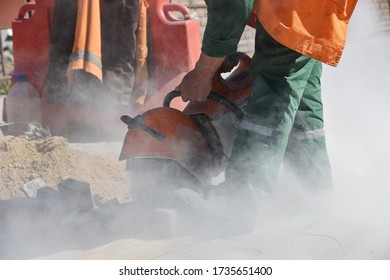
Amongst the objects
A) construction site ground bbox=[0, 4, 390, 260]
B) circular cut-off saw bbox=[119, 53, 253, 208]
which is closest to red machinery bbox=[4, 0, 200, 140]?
construction site ground bbox=[0, 4, 390, 260]

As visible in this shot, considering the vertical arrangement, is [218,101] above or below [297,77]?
below

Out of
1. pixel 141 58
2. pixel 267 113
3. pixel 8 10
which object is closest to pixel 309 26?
pixel 267 113

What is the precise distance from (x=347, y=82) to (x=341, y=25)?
8.83 ft

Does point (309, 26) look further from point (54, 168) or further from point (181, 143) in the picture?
point (54, 168)

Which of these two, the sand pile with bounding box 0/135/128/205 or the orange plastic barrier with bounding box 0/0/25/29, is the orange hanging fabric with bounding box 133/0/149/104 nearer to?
the sand pile with bounding box 0/135/128/205

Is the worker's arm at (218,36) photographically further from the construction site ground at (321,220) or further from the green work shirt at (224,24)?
the construction site ground at (321,220)

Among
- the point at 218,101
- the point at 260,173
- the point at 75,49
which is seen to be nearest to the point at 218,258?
the point at 260,173

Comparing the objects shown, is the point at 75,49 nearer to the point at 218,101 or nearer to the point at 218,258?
the point at 218,101

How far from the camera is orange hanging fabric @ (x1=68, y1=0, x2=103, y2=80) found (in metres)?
5.00

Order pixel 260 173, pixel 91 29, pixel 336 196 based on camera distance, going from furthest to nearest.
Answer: pixel 91 29 → pixel 336 196 → pixel 260 173

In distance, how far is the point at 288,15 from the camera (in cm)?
275

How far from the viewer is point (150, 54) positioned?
5.28m

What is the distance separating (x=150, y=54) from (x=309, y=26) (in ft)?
8.69

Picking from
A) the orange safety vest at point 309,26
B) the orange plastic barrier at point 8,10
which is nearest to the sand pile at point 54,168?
the orange safety vest at point 309,26
